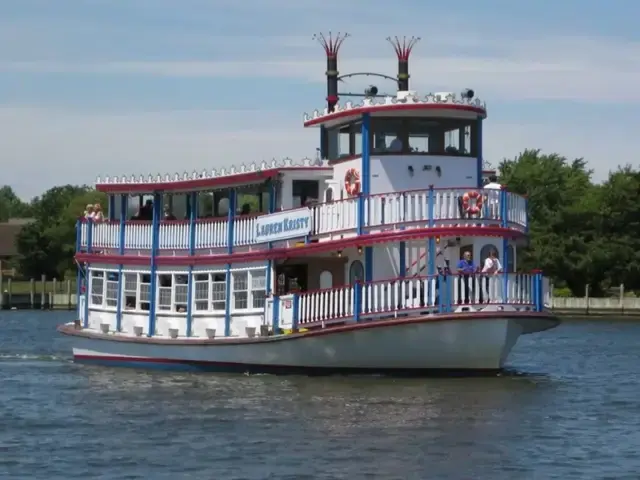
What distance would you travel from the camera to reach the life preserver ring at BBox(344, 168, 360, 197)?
106 ft

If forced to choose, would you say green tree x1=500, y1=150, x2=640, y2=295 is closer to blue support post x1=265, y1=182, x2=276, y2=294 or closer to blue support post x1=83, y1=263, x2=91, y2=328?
blue support post x1=83, y1=263, x2=91, y2=328

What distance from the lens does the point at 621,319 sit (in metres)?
72.1

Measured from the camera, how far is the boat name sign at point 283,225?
105 ft

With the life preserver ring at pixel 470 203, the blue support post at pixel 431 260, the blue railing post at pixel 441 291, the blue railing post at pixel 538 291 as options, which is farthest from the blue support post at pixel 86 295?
the blue railing post at pixel 538 291

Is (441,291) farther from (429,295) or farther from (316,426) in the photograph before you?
(316,426)

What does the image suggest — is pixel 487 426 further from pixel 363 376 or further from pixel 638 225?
pixel 638 225

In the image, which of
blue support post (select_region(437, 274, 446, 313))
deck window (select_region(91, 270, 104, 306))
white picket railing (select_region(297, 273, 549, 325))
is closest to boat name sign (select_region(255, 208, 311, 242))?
white picket railing (select_region(297, 273, 549, 325))

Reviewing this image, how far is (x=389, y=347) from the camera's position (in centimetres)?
3067

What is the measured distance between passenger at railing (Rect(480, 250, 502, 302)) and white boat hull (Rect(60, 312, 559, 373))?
458mm

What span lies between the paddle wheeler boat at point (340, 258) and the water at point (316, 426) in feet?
2.29

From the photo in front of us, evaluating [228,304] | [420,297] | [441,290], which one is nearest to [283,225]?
[228,304]

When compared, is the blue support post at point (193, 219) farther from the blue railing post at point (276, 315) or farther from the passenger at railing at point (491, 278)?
the passenger at railing at point (491, 278)

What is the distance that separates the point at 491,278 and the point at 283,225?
4888 millimetres

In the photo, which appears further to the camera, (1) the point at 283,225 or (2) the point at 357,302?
(1) the point at 283,225
